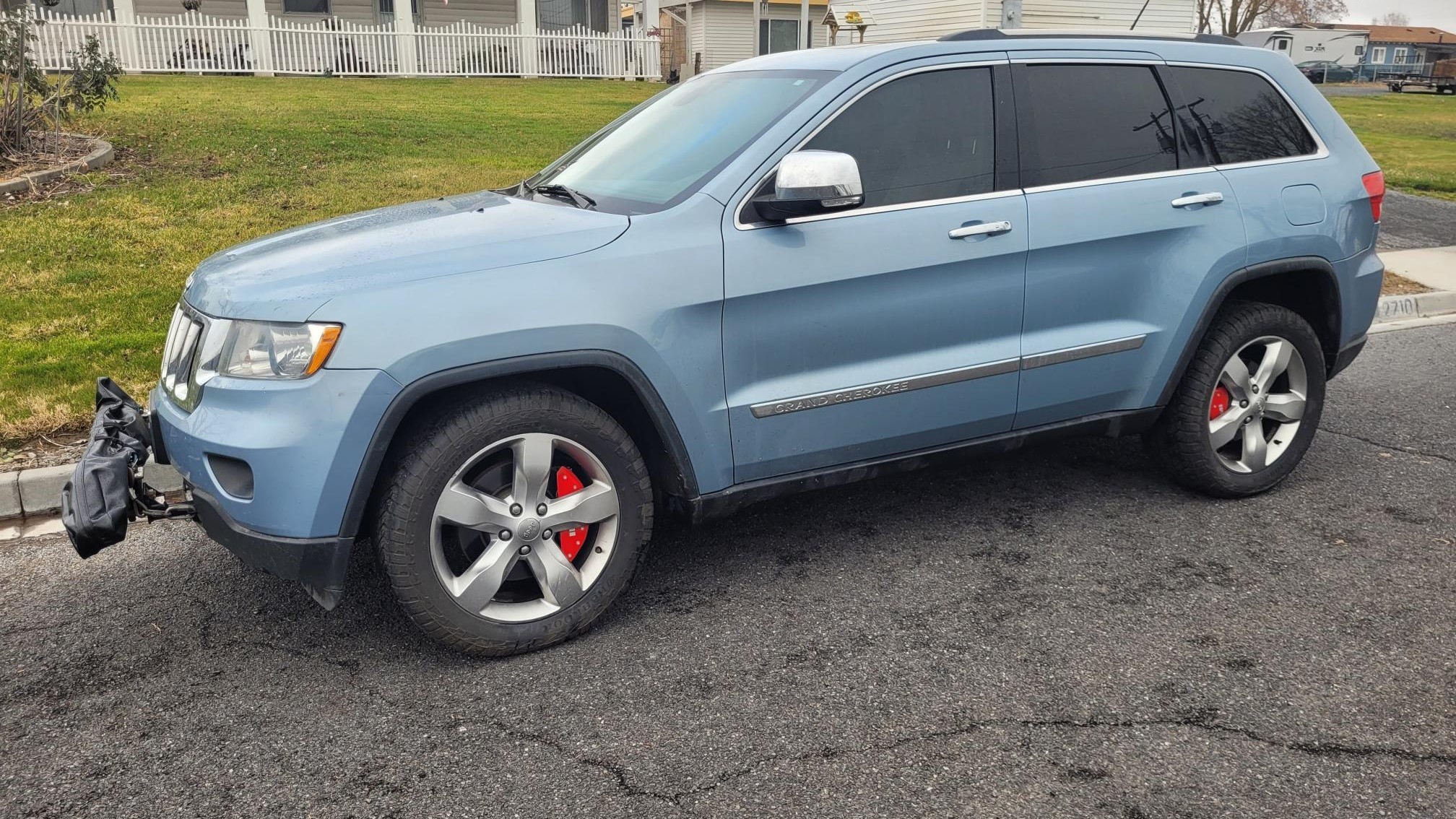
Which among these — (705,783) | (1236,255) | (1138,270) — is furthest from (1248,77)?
(705,783)

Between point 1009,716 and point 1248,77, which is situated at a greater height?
point 1248,77

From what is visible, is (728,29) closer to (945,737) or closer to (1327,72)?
(945,737)

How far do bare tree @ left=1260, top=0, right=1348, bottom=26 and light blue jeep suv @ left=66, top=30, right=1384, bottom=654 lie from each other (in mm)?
86307

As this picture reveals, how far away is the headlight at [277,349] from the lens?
3.06m

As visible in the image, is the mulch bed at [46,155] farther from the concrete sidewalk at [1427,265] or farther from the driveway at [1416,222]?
the driveway at [1416,222]

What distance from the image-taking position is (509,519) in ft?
10.9

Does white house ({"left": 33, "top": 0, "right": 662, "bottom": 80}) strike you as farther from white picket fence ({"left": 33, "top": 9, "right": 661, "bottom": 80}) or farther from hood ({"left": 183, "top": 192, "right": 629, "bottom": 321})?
hood ({"left": 183, "top": 192, "right": 629, "bottom": 321})

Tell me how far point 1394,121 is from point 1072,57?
1058 inches

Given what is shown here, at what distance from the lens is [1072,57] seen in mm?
4215

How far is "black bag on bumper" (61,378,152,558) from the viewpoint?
10.3 feet

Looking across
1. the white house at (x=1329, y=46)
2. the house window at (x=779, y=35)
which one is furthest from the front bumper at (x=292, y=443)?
the white house at (x=1329, y=46)

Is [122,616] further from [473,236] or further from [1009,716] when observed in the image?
[1009,716]

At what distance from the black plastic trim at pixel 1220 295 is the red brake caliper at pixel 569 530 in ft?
7.65

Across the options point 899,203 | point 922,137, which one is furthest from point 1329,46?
point 899,203
